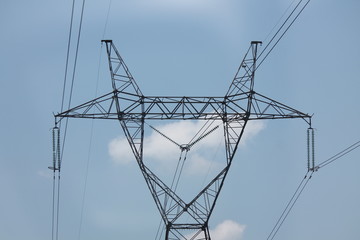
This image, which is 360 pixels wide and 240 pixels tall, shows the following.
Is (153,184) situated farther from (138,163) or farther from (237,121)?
(237,121)

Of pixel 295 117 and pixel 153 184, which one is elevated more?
pixel 295 117

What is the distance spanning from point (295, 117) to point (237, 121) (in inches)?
100

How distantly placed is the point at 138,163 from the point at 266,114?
234 inches

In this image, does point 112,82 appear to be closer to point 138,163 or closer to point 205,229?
point 138,163

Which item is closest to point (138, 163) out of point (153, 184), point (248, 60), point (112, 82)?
point (153, 184)

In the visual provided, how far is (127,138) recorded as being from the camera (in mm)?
A: 37906

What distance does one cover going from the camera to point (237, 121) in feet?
125

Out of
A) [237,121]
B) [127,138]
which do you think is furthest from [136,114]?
[237,121]

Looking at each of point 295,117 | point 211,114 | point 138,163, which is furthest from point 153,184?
point 295,117

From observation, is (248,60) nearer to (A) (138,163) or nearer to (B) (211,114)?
(B) (211,114)

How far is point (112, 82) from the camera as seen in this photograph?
38.2 m

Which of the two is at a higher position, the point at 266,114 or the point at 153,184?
the point at 266,114

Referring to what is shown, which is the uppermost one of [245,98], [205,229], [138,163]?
[245,98]

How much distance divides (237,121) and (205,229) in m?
4.97
